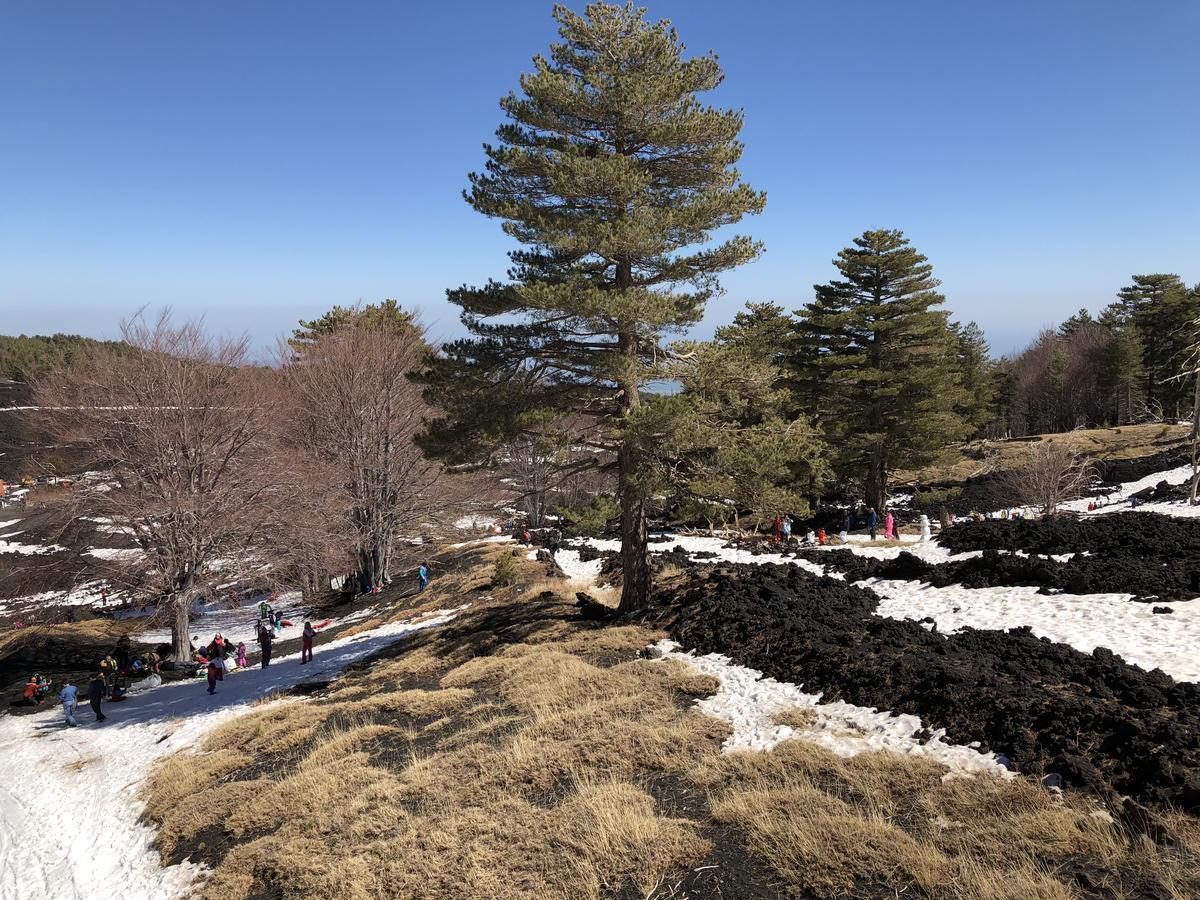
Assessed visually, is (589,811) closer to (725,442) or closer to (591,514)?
(591,514)

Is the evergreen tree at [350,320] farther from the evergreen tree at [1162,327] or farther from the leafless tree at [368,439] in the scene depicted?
the evergreen tree at [1162,327]

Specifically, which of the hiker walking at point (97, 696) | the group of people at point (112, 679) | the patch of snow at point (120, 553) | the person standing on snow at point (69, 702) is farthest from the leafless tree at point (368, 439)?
the person standing on snow at point (69, 702)

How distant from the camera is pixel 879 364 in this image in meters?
28.9

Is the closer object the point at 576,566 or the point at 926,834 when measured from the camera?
the point at 926,834

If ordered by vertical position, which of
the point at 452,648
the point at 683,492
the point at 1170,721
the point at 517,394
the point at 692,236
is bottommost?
the point at 452,648

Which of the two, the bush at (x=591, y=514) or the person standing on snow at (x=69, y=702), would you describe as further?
the person standing on snow at (x=69, y=702)

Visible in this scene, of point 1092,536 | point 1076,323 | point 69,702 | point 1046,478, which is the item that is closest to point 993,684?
point 1092,536

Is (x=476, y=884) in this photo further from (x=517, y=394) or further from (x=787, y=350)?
(x=787, y=350)

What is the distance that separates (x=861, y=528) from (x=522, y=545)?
15.8 m

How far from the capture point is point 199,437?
19.5 metres

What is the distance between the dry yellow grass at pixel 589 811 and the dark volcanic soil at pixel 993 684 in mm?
660

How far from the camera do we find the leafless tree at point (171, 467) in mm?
18328

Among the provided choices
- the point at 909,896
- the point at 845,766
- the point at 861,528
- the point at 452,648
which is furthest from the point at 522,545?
the point at 909,896

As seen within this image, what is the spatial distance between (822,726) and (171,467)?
65.3 ft
